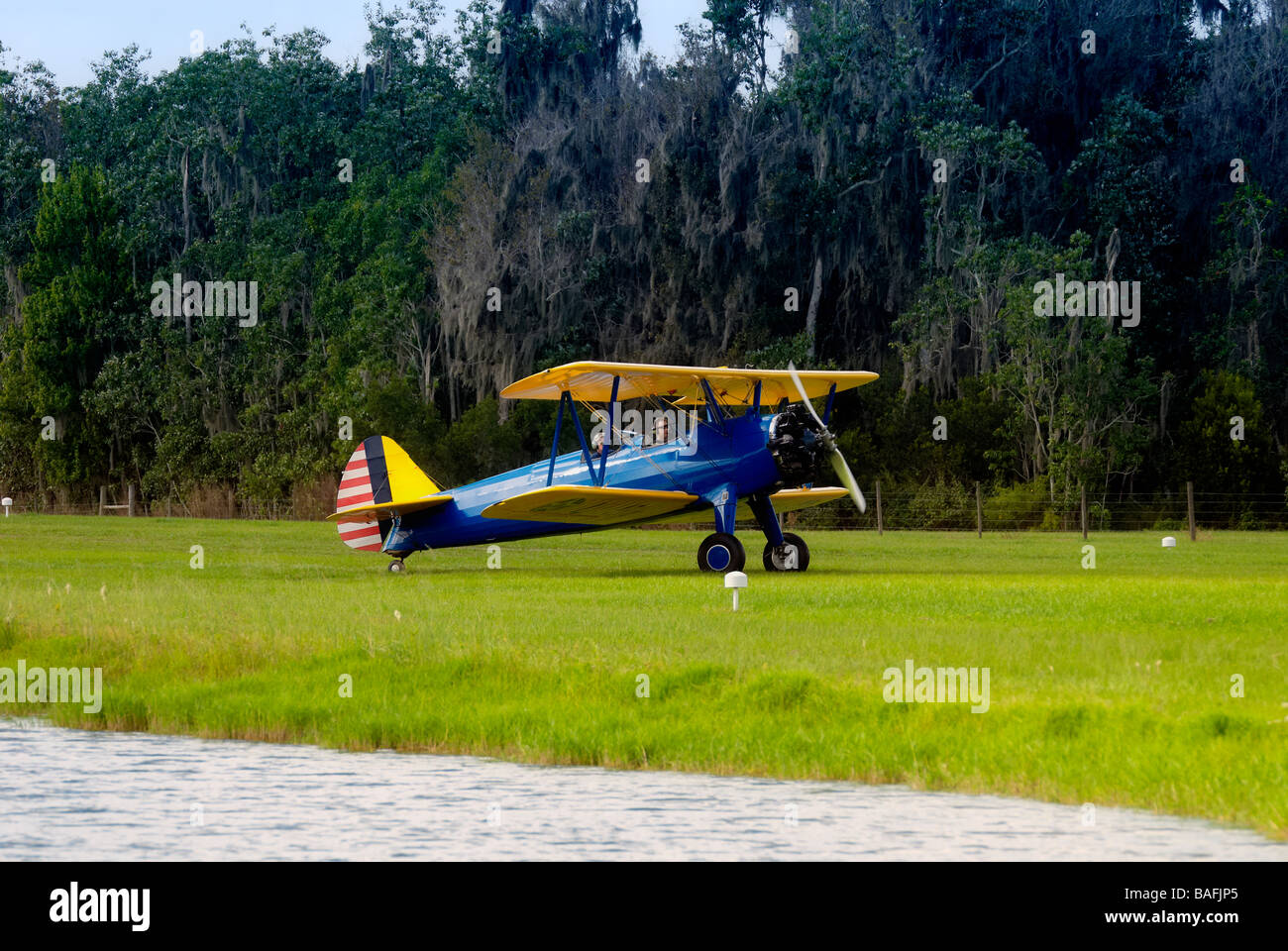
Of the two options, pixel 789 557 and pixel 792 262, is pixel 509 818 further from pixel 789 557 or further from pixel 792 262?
pixel 792 262

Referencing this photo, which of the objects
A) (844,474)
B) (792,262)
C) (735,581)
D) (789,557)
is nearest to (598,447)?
(789,557)

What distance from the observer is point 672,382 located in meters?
28.5

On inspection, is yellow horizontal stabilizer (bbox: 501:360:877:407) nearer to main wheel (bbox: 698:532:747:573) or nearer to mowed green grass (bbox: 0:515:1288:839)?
main wheel (bbox: 698:532:747:573)

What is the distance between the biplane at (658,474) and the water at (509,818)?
13520 mm

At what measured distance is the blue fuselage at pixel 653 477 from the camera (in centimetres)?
2794

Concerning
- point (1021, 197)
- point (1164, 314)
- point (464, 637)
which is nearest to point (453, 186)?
point (1021, 197)

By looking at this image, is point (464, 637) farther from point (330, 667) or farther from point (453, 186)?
point (453, 186)

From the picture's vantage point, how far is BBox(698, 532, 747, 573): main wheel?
90.3 ft

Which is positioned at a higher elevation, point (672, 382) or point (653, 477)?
point (672, 382)

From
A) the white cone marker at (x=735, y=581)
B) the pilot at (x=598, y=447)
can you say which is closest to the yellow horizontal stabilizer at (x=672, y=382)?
the pilot at (x=598, y=447)

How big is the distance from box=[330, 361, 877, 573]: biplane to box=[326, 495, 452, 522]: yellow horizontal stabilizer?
1.1 inches

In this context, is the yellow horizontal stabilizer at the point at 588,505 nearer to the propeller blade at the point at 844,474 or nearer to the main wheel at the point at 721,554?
the main wheel at the point at 721,554

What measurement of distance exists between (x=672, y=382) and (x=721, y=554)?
3.05 metres

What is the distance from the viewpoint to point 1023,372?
49406 mm
